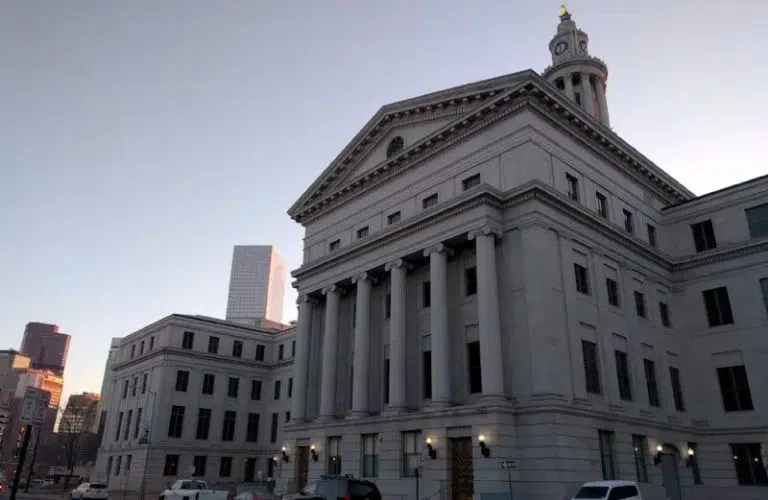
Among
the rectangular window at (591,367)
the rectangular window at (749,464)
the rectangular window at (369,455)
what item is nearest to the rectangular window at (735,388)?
the rectangular window at (749,464)

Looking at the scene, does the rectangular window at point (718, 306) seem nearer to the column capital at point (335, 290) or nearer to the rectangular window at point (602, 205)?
the rectangular window at point (602, 205)

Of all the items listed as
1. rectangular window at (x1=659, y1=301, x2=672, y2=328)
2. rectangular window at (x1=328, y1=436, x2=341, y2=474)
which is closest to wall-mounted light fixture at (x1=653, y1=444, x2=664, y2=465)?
rectangular window at (x1=659, y1=301, x2=672, y2=328)

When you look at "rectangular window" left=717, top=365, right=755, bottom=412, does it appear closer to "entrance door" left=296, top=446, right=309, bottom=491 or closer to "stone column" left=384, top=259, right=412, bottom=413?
"stone column" left=384, top=259, right=412, bottom=413

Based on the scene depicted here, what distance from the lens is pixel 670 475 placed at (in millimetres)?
34594

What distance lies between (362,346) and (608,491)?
1847cm

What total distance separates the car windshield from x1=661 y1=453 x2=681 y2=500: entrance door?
487 inches

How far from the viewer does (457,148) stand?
3747 cm

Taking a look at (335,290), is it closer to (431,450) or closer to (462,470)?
(431,450)

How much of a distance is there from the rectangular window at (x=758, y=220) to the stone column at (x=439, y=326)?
20915 mm

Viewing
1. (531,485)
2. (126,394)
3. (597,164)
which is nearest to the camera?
(531,485)

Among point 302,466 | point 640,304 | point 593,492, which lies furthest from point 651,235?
point 302,466

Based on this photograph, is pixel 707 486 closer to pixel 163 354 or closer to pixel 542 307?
pixel 542 307

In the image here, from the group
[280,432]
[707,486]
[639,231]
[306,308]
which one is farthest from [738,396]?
[280,432]

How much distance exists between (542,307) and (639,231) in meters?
14.8
